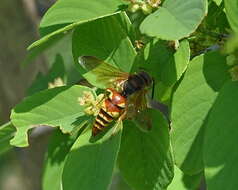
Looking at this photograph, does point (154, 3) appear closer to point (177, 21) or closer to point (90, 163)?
point (177, 21)

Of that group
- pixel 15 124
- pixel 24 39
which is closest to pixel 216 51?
pixel 15 124

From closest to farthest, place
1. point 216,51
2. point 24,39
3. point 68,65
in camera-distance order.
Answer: point 216,51, point 68,65, point 24,39

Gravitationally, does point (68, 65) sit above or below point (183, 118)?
below

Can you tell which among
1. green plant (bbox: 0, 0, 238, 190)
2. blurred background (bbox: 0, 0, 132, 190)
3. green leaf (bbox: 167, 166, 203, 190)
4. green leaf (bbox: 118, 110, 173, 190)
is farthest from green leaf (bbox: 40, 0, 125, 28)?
blurred background (bbox: 0, 0, 132, 190)

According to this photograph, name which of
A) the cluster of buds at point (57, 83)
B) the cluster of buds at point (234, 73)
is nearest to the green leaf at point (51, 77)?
the cluster of buds at point (57, 83)

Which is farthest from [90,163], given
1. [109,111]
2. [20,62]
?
[20,62]

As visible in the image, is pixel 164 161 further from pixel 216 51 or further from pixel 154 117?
pixel 216 51
